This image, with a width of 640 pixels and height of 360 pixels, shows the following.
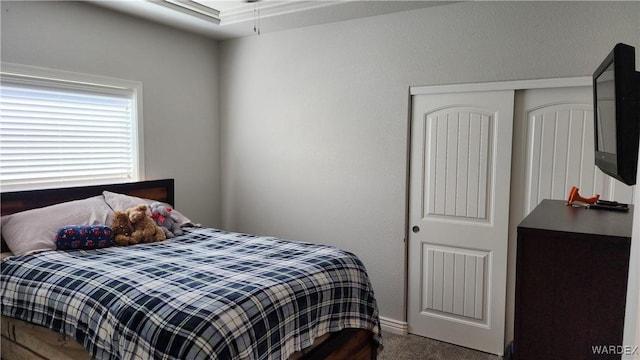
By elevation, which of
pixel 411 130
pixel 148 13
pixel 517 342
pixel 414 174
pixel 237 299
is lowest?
pixel 237 299

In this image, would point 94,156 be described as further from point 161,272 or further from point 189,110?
point 161,272

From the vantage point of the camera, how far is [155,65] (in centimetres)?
374

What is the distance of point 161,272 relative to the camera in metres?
2.23

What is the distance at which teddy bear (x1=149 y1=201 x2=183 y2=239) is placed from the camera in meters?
3.16

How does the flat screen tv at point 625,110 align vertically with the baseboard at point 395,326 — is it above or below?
above

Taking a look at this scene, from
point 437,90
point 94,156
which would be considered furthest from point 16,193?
point 437,90

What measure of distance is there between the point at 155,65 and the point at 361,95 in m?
1.83

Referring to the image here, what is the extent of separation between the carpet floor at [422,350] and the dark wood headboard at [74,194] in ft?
7.35

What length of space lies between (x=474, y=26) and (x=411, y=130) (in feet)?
2.86

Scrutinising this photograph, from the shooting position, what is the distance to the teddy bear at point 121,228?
113 inches

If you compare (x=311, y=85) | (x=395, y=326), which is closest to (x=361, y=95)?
(x=311, y=85)

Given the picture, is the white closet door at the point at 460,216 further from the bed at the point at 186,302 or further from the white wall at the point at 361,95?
the bed at the point at 186,302

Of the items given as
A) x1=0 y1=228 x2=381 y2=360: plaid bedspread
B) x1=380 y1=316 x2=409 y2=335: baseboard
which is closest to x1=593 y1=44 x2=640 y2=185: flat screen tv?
x1=0 y1=228 x2=381 y2=360: plaid bedspread

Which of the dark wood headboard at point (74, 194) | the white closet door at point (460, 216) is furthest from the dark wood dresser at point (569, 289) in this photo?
the dark wood headboard at point (74, 194)
